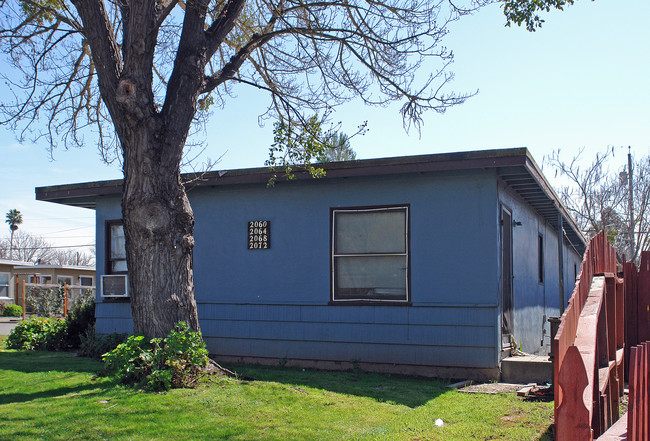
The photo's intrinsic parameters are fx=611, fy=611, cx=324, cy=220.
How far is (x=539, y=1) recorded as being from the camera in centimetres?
789

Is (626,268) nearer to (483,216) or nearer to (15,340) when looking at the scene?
(483,216)

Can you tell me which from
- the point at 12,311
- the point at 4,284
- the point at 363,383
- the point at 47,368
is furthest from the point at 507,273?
the point at 4,284

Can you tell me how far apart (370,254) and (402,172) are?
1.47m

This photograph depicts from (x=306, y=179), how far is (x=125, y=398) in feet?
16.4

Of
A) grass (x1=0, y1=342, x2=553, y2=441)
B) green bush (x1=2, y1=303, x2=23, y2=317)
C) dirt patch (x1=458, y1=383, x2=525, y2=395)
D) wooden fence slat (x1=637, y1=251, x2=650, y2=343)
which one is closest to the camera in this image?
grass (x1=0, y1=342, x2=553, y2=441)

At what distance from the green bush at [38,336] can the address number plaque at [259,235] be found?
4863mm

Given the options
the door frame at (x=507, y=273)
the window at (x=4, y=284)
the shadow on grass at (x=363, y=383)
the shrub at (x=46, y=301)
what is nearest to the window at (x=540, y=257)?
the door frame at (x=507, y=273)

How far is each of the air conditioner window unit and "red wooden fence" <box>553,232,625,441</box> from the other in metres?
9.36

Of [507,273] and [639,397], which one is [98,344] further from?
[639,397]

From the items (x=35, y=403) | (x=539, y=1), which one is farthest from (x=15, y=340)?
(x=539, y=1)

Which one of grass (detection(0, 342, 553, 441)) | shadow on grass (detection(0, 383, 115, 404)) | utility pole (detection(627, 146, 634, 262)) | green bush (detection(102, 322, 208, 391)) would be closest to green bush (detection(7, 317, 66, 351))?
grass (detection(0, 342, 553, 441))

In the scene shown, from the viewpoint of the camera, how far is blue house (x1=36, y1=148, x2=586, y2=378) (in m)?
9.25

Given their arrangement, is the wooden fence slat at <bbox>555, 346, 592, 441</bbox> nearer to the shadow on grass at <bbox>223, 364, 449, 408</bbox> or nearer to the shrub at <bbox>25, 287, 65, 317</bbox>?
the shadow on grass at <bbox>223, 364, 449, 408</bbox>

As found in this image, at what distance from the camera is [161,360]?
723 centimetres
